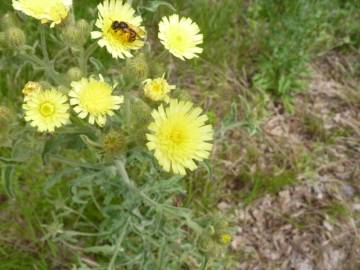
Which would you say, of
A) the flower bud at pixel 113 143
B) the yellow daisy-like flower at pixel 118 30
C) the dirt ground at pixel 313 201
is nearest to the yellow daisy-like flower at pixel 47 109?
the flower bud at pixel 113 143

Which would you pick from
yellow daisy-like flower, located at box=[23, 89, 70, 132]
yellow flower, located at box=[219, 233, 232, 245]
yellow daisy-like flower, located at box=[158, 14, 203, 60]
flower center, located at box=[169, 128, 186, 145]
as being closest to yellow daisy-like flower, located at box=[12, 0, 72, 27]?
yellow daisy-like flower, located at box=[23, 89, 70, 132]

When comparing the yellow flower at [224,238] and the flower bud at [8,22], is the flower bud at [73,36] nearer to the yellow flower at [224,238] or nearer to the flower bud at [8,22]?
the flower bud at [8,22]

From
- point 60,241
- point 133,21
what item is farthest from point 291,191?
point 133,21

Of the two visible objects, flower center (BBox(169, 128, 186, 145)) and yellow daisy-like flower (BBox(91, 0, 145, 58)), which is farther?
yellow daisy-like flower (BBox(91, 0, 145, 58))

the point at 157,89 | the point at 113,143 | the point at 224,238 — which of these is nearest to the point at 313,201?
the point at 224,238

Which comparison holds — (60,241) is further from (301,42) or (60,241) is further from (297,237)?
(301,42)

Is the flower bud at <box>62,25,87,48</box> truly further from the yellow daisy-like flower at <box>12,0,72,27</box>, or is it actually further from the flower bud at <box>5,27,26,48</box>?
the flower bud at <box>5,27,26,48</box>

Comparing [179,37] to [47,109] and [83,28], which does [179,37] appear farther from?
[47,109]
